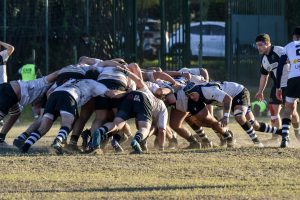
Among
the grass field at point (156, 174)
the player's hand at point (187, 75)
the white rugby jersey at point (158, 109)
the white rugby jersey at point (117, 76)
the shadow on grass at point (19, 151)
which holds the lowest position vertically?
the shadow on grass at point (19, 151)

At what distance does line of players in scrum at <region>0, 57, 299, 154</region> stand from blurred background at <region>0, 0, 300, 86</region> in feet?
30.7

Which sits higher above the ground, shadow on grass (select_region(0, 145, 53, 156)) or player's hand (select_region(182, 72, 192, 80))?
player's hand (select_region(182, 72, 192, 80))

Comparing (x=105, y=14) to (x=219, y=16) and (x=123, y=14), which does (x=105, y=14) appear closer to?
(x=123, y=14)

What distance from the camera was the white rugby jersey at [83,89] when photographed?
15633 millimetres

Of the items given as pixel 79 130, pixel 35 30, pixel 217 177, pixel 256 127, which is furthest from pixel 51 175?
pixel 35 30

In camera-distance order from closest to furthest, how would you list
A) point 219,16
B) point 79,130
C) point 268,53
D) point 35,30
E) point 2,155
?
point 2,155 → point 79,130 → point 268,53 → point 35,30 → point 219,16

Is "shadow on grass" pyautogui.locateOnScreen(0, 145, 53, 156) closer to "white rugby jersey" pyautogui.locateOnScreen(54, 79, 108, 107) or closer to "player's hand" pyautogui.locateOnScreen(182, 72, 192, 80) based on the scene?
"white rugby jersey" pyautogui.locateOnScreen(54, 79, 108, 107)

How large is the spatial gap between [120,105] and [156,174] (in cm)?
307

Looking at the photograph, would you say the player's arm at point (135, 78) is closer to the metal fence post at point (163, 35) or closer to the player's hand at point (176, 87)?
the player's hand at point (176, 87)

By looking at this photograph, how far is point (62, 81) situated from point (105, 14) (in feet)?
35.9

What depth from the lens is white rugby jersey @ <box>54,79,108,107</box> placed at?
15.6m

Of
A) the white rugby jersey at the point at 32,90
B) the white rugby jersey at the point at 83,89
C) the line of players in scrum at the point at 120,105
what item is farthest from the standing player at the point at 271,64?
the white rugby jersey at the point at 32,90

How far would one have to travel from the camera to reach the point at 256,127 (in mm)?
17312

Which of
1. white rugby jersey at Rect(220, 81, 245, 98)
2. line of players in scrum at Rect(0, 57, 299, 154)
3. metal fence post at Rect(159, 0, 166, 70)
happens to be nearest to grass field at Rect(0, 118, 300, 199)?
line of players in scrum at Rect(0, 57, 299, 154)
